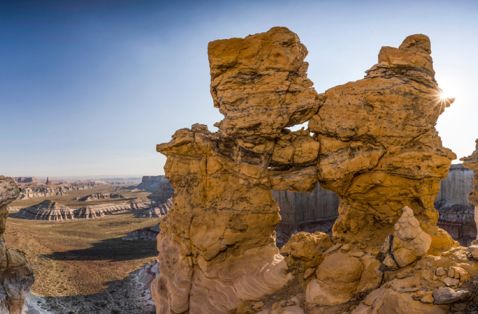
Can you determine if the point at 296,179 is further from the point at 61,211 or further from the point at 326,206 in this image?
the point at 61,211

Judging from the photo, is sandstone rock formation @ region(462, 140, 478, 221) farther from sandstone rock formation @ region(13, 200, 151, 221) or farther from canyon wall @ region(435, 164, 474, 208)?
sandstone rock formation @ region(13, 200, 151, 221)

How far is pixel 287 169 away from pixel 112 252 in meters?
40.5

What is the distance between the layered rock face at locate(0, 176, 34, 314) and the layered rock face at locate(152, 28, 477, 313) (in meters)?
7.93

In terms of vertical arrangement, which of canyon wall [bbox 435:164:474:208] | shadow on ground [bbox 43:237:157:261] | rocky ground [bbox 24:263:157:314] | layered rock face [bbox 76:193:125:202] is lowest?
shadow on ground [bbox 43:237:157:261]

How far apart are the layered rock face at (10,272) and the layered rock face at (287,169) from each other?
26.0ft

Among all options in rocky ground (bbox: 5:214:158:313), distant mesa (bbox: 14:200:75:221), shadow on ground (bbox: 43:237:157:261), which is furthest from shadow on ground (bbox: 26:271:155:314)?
distant mesa (bbox: 14:200:75:221)

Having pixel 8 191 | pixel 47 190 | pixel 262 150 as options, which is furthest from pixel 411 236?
pixel 47 190

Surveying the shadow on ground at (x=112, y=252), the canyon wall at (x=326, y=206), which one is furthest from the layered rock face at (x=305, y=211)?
the shadow on ground at (x=112, y=252)

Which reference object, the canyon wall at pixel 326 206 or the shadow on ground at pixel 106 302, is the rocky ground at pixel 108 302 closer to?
the shadow on ground at pixel 106 302

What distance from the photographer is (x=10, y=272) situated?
1402 centimetres

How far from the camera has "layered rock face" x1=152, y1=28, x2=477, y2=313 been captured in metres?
9.17

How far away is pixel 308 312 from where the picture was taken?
26.0 ft

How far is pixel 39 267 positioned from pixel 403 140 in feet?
122

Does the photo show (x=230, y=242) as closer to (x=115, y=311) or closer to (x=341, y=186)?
(x=341, y=186)
